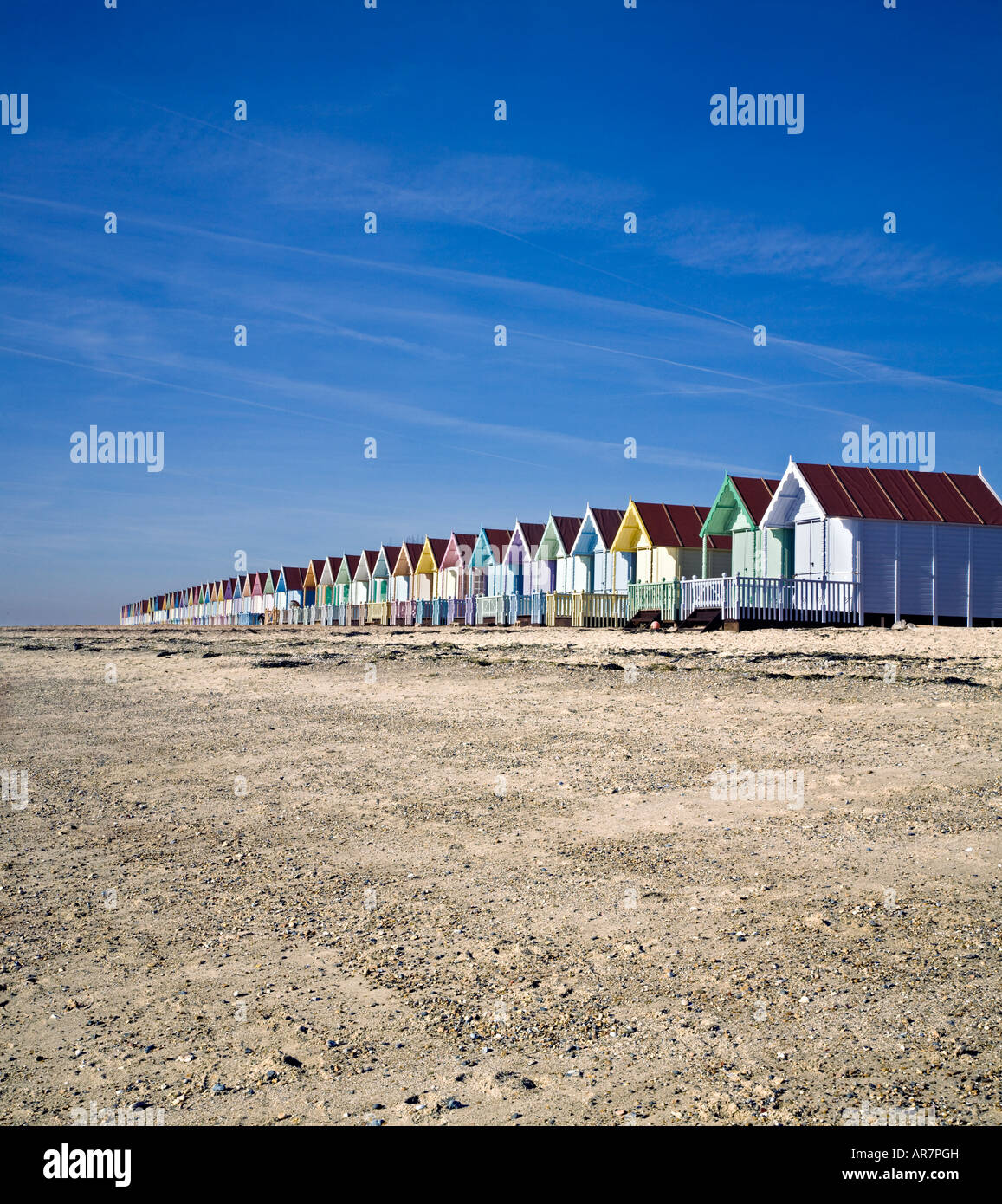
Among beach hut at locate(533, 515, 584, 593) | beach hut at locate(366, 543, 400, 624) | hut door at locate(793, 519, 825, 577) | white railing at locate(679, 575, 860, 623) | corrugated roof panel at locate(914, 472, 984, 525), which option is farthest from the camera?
beach hut at locate(366, 543, 400, 624)

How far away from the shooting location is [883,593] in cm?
2817

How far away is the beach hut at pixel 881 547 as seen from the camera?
89.7 ft

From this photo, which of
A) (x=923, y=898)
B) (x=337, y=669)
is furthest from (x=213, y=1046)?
(x=337, y=669)

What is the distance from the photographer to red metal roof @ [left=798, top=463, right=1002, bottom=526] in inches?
1122

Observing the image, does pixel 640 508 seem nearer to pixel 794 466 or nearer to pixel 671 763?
pixel 794 466

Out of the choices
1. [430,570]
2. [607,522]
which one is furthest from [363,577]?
[607,522]

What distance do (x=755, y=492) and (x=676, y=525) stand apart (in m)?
4.60

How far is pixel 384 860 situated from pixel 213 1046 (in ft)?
8.78

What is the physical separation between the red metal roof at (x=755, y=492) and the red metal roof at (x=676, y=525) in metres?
2.47

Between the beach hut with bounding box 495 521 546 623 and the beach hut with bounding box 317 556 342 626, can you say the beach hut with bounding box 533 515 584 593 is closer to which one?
the beach hut with bounding box 495 521 546 623

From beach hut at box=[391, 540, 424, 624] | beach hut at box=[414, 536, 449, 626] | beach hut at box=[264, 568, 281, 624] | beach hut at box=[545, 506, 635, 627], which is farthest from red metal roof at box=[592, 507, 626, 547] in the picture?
beach hut at box=[264, 568, 281, 624]

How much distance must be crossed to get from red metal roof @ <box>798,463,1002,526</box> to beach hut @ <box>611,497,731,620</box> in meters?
4.83

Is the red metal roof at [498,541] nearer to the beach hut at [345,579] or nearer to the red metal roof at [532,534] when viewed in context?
the red metal roof at [532,534]

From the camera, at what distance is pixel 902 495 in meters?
29.6
